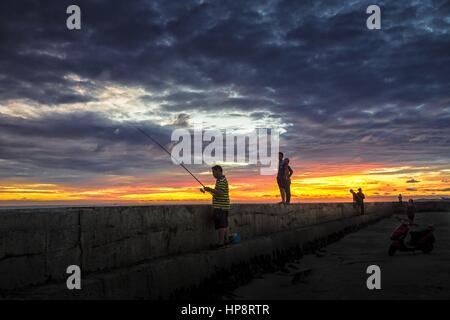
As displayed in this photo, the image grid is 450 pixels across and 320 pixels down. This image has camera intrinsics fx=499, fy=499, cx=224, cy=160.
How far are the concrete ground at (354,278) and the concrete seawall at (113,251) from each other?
89cm

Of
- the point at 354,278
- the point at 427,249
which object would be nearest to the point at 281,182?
the point at 427,249

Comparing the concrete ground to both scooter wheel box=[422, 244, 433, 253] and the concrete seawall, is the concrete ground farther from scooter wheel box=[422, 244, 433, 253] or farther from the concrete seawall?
the concrete seawall

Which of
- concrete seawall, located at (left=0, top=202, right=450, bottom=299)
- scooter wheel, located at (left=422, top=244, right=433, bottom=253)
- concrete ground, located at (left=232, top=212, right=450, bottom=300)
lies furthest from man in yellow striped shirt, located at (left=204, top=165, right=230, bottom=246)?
scooter wheel, located at (left=422, top=244, right=433, bottom=253)

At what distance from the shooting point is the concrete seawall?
5.07 m

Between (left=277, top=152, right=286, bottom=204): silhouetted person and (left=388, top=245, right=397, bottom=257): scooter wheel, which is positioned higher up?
(left=277, top=152, right=286, bottom=204): silhouetted person

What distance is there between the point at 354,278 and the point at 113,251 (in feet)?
14.3

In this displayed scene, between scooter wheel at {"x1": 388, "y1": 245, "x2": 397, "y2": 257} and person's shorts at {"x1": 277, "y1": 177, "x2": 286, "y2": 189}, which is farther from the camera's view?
person's shorts at {"x1": 277, "y1": 177, "x2": 286, "y2": 189}

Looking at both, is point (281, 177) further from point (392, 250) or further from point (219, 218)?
point (219, 218)

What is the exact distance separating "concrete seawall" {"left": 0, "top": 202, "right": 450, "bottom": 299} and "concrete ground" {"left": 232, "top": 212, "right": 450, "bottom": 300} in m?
0.89

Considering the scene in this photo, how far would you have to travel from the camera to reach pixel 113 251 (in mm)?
6516

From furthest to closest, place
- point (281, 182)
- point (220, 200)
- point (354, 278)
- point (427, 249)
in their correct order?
point (281, 182), point (427, 249), point (220, 200), point (354, 278)

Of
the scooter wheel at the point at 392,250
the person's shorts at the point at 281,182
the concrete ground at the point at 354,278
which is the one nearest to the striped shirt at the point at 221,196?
the concrete ground at the point at 354,278

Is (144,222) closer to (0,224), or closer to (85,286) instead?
(85,286)

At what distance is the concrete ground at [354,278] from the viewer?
724cm
